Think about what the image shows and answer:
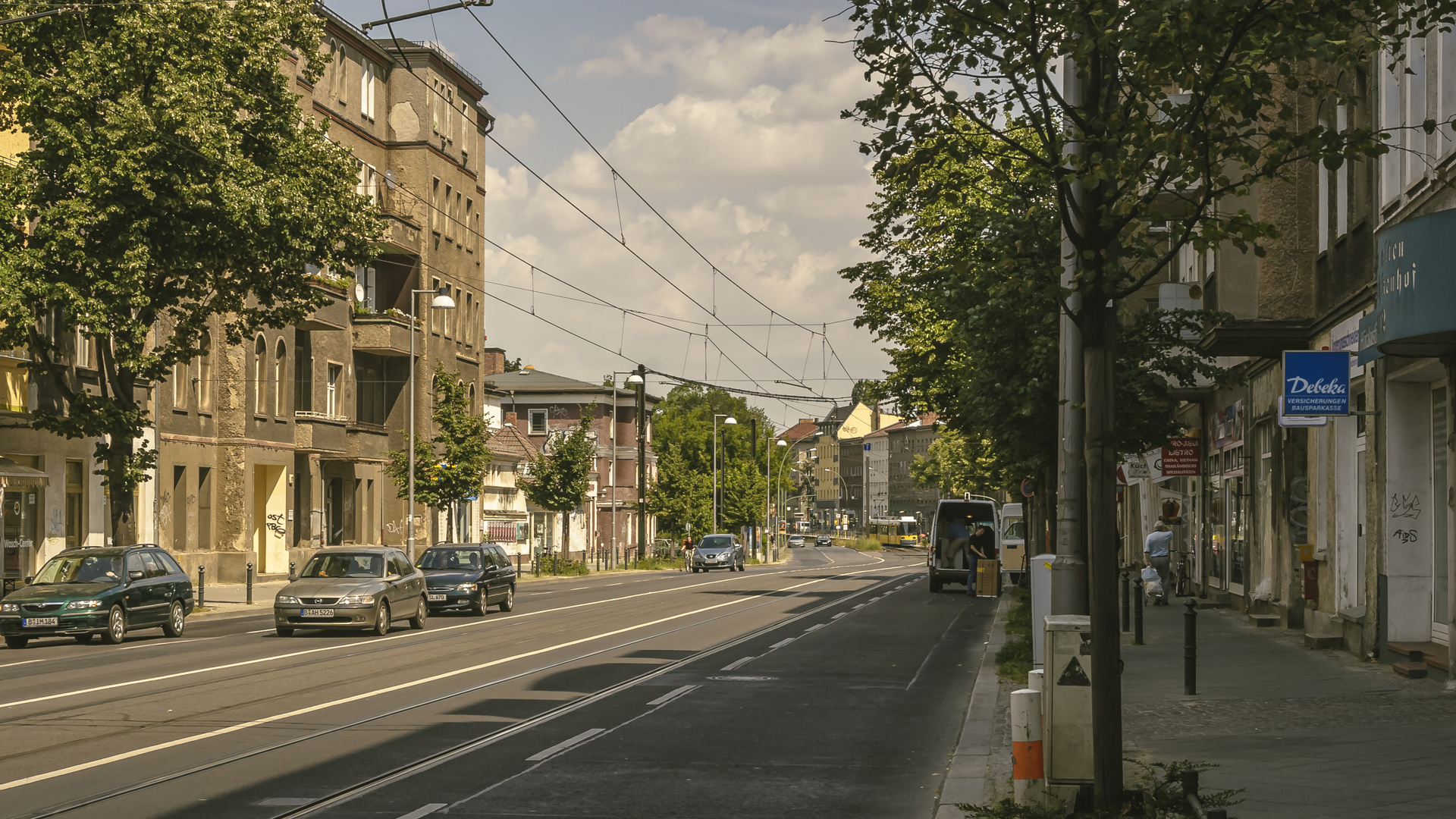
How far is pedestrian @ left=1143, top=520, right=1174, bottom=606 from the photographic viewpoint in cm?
3033

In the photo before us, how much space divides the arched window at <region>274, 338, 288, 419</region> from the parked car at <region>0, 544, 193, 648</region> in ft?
72.1

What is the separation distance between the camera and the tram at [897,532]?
477 ft

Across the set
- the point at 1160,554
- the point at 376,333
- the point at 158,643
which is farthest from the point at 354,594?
the point at 376,333

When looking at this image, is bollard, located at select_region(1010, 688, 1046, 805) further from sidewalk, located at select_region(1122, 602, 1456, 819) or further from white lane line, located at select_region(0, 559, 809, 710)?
white lane line, located at select_region(0, 559, 809, 710)

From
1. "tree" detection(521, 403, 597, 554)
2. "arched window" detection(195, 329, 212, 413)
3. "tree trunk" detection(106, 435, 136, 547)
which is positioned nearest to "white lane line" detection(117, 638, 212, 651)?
"tree trunk" detection(106, 435, 136, 547)

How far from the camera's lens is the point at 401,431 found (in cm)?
5806

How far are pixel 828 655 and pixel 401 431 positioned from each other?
39.4 metres

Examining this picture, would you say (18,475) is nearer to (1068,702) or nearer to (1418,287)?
(1418,287)

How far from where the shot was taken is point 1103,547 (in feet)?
27.2

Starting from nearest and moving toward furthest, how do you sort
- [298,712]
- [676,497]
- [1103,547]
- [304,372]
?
[1103,547] → [298,712] → [304,372] → [676,497]

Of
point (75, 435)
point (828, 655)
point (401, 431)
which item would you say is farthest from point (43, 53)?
point (401, 431)

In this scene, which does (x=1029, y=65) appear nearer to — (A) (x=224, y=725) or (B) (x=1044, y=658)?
(B) (x=1044, y=658)

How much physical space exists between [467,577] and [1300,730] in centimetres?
2172

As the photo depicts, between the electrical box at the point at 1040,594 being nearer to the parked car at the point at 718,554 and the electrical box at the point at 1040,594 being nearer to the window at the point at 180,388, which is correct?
the window at the point at 180,388
